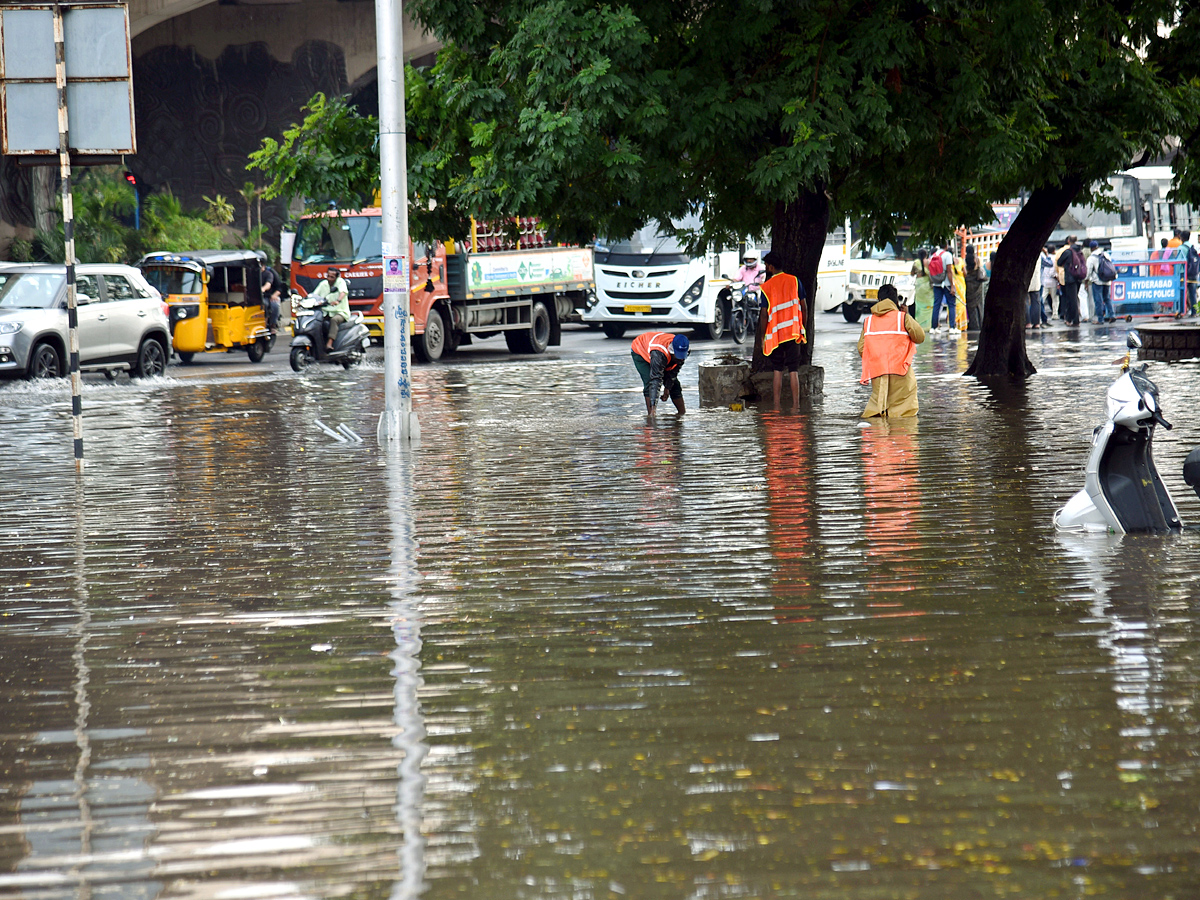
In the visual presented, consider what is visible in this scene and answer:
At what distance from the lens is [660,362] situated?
15602 millimetres

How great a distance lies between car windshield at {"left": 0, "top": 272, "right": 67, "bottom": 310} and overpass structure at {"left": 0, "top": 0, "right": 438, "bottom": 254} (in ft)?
64.3

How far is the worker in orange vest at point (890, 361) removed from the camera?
49.9 feet

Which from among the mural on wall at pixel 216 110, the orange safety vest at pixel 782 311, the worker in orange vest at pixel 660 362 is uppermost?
the mural on wall at pixel 216 110

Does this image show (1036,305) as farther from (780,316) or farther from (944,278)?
(780,316)

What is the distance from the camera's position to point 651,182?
1636 cm

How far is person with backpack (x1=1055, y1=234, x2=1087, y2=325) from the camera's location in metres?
34.4

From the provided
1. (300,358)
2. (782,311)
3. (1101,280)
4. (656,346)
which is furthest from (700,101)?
(1101,280)

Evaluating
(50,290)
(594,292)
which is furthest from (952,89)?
(594,292)

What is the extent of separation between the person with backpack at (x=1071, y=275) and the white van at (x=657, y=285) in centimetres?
750

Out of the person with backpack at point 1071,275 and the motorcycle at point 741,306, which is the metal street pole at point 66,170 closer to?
the motorcycle at point 741,306

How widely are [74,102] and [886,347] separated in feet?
24.5

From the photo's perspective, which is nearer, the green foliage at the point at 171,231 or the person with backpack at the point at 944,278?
the person with backpack at the point at 944,278

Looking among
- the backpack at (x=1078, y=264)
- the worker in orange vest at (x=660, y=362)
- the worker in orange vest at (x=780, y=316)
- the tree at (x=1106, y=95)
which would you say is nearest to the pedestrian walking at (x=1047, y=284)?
the backpack at (x=1078, y=264)

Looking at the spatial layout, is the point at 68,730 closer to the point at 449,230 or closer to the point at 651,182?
the point at 651,182
